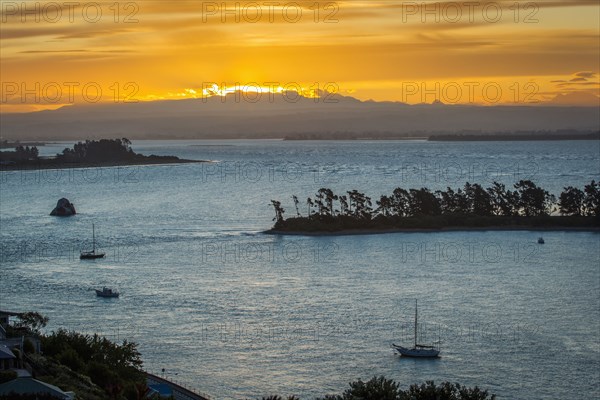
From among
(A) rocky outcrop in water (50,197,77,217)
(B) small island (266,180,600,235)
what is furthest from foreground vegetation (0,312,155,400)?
(A) rocky outcrop in water (50,197,77,217)

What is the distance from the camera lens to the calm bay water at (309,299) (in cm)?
2692

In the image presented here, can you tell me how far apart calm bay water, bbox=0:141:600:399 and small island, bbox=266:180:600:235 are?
225cm

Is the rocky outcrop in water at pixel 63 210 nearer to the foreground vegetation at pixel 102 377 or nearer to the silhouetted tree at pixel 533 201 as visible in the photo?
the silhouetted tree at pixel 533 201

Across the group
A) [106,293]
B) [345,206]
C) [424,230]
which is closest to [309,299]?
[106,293]

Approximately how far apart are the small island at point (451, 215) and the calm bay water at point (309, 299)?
225 centimetres

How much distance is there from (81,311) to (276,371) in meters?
9.76

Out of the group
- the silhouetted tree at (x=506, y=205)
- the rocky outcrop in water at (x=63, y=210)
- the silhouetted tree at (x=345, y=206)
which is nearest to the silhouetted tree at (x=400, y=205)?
the silhouetted tree at (x=345, y=206)

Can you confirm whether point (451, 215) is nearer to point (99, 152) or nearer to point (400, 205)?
point (400, 205)

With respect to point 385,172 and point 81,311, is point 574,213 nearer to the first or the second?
point 81,311

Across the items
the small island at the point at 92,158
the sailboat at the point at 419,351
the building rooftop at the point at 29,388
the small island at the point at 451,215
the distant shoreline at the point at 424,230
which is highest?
the small island at the point at 92,158

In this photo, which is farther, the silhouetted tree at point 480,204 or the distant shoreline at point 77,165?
the distant shoreline at point 77,165

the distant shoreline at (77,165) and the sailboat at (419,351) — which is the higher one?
the distant shoreline at (77,165)

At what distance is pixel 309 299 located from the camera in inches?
1433

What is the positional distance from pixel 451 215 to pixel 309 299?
28088mm
